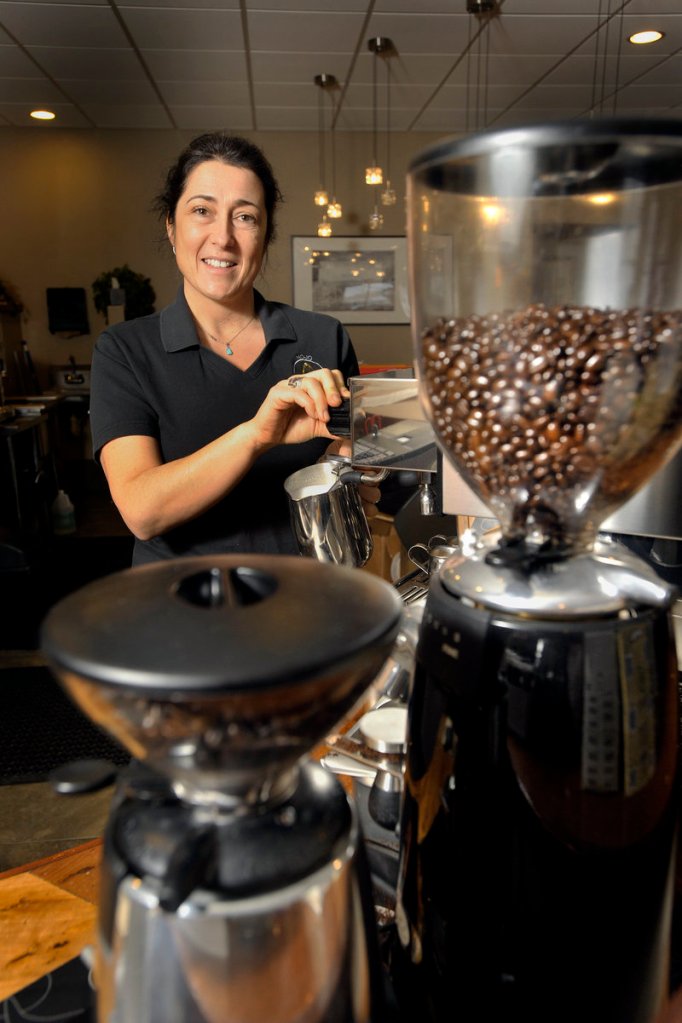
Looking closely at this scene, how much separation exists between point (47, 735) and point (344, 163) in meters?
5.35

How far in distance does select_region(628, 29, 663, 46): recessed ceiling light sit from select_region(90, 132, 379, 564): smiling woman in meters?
3.63

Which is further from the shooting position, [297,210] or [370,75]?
[297,210]

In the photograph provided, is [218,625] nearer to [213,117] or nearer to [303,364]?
[303,364]

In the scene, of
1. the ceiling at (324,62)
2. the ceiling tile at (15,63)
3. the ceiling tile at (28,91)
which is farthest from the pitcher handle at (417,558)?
the ceiling tile at (28,91)

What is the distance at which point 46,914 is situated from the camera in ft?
2.22

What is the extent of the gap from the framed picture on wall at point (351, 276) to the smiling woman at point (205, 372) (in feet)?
17.0

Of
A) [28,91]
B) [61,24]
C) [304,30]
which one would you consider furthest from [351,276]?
[61,24]

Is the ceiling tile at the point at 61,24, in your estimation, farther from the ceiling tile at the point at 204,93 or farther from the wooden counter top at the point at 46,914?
the wooden counter top at the point at 46,914

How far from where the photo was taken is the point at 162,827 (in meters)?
0.39

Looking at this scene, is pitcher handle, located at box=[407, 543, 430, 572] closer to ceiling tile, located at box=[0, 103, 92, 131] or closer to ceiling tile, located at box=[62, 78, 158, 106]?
ceiling tile, located at box=[62, 78, 158, 106]

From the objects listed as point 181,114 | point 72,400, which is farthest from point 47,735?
point 181,114

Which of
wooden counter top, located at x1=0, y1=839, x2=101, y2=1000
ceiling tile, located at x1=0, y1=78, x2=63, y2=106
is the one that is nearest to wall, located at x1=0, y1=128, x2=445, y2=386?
ceiling tile, located at x1=0, y1=78, x2=63, y2=106

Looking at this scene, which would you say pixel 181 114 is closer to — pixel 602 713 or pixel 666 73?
pixel 666 73

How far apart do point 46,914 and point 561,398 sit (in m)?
0.62
